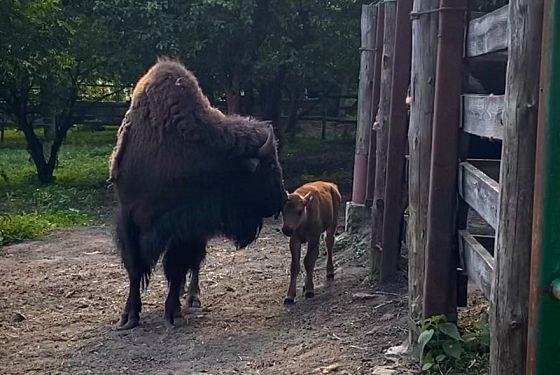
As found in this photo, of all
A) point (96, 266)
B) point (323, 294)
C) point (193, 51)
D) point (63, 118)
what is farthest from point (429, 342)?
point (63, 118)

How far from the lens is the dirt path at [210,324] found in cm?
496

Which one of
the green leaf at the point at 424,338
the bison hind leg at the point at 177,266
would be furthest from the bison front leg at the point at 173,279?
the green leaf at the point at 424,338

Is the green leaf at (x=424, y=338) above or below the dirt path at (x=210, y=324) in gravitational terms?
above

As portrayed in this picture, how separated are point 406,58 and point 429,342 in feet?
8.61

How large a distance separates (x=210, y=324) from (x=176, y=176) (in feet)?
3.38

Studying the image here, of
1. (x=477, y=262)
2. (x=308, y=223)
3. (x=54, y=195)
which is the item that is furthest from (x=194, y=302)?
(x=54, y=195)

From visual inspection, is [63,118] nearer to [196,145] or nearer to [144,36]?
[144,36]

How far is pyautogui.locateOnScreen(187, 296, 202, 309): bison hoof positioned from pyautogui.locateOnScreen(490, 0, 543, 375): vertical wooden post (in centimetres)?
396

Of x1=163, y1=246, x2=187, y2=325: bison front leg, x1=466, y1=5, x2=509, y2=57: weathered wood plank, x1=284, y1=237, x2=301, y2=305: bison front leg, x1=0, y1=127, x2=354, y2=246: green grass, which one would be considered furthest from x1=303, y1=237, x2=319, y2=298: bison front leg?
x1=0, y1=127, x2=354, y2=246: green grass

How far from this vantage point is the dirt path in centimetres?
496

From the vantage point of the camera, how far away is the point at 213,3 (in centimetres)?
1185

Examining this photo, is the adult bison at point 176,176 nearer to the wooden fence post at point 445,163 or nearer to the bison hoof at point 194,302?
the bison hoof at point 194,302

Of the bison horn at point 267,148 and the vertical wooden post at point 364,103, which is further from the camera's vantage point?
the vertical wooden post at point 364,103

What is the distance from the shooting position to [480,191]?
379 cm
